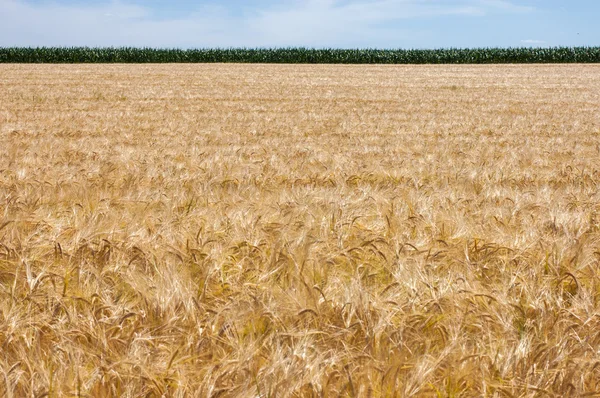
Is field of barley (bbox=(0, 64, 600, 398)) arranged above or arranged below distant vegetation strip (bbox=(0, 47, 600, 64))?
below

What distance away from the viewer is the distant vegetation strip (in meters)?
52.3

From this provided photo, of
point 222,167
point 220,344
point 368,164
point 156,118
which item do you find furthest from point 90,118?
point 220,344

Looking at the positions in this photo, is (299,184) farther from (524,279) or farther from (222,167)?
(524,279)

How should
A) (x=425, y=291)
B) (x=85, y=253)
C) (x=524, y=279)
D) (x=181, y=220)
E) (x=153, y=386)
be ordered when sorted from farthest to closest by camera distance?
(x=181, y=220) → (x=85, y=253) → (x=524, y=279) → (x=425, y=291) → (x=153, y=386)

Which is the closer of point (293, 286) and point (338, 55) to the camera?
point (293, 286)

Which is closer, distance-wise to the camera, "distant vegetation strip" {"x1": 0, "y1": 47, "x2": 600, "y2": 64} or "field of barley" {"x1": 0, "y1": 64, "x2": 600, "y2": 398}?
"field of barley" {"x1": 0, "y1": 64, "x2": 600, "y2": 398}

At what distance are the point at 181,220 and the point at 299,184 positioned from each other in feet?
7.90

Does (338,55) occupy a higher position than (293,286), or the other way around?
(338,55)

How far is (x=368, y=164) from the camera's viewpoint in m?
6.79

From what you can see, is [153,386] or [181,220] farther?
[181,220]

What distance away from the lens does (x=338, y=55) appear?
2082 inches

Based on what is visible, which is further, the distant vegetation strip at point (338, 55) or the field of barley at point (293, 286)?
the distant vegetation strip at point (338, 55)

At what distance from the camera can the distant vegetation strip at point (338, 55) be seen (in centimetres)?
5228

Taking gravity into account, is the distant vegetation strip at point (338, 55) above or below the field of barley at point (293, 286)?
above
